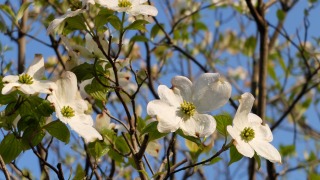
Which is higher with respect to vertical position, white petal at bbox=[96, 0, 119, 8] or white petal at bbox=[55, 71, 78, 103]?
white petal at bbox=[96, 0, 119, 8]

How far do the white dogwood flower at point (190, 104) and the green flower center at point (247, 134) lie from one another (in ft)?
0.18

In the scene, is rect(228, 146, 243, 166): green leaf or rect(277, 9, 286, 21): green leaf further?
rect(277, 9, 286, 21): green leaf

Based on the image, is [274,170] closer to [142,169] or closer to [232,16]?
[142,169]

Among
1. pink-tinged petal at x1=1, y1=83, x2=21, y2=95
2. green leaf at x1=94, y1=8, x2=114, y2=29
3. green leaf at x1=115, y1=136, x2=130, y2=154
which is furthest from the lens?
green leaf at x1=115, y1=136, x2=130, y2=154

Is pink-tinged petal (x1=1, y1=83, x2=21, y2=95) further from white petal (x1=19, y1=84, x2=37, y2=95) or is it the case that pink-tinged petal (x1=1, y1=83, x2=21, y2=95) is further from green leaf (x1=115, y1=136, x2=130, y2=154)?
green leaf (x1=115, y1=136, x2=130, y2=154)

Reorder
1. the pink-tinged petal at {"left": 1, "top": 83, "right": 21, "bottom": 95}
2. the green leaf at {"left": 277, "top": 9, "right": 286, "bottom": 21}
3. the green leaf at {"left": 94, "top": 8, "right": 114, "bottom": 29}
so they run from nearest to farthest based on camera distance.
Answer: the pink-tinged petal at {"left": 1, "top": 83, "right": 21, "bottom": 95}, the green leaf at {"left": 94, "top": 8, "right": 114, "bottom": 29}, the green leaf at {"left": 277, "top": 9, "right": 286, "bottom": 21}

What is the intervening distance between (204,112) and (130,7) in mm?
226

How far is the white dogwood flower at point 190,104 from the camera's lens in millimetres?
969

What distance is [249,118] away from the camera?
103 centimetres

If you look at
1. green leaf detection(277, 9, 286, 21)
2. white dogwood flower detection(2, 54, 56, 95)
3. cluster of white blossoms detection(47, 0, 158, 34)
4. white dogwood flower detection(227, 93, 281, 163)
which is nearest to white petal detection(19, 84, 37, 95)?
white dogwood flower detection(2, 54, 56, 95)

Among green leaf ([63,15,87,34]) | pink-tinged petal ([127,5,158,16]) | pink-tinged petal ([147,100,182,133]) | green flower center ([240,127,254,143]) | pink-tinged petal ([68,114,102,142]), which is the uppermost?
pink-tinged petal ([127,5,158,16])

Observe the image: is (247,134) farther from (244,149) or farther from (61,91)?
(61,91)

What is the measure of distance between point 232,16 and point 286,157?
102cm

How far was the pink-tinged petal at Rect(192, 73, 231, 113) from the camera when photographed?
100 cm
